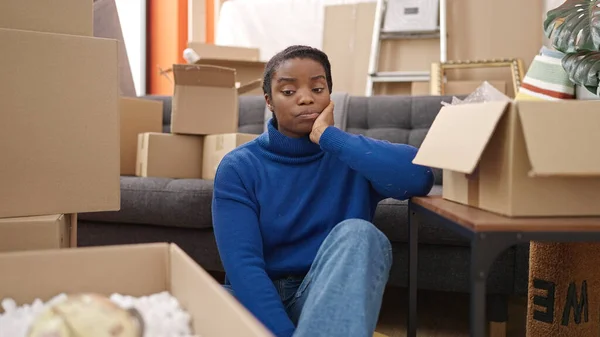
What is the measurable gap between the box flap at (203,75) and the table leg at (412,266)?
129 centimetres

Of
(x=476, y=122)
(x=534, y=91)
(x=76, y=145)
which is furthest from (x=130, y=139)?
(x=476, y=122)

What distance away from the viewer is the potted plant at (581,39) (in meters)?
1.19

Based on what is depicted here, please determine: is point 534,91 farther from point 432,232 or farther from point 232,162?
point 232,162

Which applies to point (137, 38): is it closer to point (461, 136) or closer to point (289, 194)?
point (289, 194)

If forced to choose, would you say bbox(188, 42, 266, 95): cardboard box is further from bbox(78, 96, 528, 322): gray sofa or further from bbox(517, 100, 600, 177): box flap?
bbox(517, 100, 600, 177): box flap

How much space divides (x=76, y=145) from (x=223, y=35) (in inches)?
114

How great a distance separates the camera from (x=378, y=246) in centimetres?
89

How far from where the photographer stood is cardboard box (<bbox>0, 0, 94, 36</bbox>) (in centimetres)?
95

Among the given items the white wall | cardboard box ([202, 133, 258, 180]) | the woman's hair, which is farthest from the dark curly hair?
the white wall

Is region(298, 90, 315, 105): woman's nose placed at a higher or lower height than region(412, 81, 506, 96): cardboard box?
lower

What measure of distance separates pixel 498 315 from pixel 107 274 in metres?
1.13

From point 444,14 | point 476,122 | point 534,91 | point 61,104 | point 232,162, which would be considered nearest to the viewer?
point 476,122

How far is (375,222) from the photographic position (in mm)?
1546

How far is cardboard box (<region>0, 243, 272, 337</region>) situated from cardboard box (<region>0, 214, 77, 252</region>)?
0.68ft
